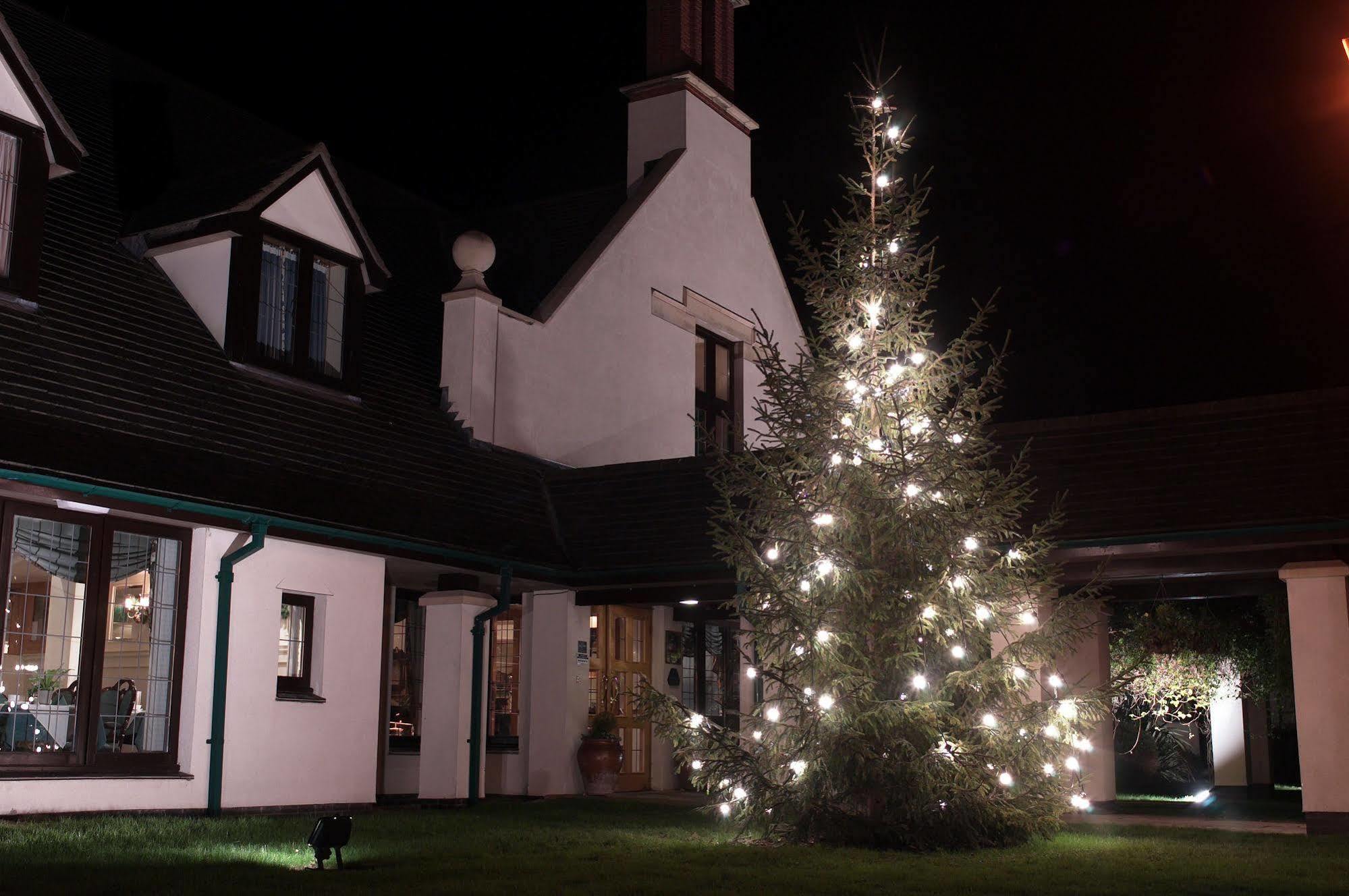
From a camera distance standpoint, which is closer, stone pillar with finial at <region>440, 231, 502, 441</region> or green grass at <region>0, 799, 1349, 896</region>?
green grass at <region>0, 799, 1349, 896</region>

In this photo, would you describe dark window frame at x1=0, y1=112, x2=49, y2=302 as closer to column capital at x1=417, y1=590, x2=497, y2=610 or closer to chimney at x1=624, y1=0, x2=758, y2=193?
column capital at x1=417, y1=590, x2=497, y2=610

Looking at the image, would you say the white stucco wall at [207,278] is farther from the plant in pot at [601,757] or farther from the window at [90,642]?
the plant in pot at [601,757]

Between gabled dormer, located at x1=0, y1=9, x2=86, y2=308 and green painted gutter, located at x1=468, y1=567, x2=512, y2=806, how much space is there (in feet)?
19.9

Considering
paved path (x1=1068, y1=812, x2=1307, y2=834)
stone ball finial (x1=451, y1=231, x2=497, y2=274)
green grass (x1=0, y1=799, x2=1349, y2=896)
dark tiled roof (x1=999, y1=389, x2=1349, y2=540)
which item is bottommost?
paved path (x1=1068, y1=812, x2=1307, y2=834)

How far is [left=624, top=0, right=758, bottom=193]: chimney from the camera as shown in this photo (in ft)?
77.1

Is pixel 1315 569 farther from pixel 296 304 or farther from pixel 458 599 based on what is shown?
pixel 296 304

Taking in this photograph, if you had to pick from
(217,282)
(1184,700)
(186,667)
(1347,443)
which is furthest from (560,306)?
(1184,700)

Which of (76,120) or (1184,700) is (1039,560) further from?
(76,120)

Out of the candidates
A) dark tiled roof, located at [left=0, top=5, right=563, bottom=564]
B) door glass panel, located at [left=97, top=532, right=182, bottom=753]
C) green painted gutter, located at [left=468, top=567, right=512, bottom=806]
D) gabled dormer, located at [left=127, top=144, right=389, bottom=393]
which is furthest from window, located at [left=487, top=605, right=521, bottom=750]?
door glass panel, located at [left=97, top=532, right=182, bottom=753]

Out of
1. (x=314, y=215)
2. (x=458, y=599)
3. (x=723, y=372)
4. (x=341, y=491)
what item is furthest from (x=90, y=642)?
(x=723, y=372)

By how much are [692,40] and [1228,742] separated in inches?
573

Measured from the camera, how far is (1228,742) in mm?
22250

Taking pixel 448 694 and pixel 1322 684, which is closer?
pixel 1322 684

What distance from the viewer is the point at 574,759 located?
18.0 m
